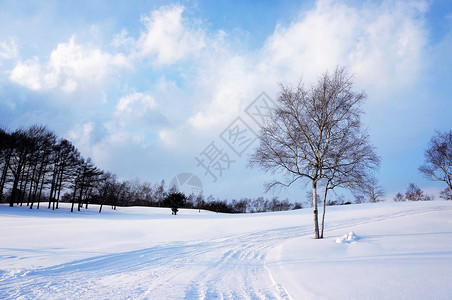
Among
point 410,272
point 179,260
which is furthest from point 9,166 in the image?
point 410,272

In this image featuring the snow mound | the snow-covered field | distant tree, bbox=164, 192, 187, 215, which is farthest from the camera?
distant tree, bbox=164, 192, 187, 215

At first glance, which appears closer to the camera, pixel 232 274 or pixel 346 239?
pixel 232 274

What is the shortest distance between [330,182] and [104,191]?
5097 centimetres

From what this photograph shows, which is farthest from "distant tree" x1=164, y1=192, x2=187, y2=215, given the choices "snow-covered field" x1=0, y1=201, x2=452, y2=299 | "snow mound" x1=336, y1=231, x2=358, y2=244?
Result: "snow mound" x1=336, y1=231, x2=358, y2=244

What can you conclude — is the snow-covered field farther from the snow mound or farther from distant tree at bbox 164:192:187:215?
distant tree at bbox 164:192:187:215

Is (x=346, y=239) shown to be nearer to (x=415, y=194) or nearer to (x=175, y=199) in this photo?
(x=175, y=199)

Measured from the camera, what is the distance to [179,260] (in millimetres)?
7309

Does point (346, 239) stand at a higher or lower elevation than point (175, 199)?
lower

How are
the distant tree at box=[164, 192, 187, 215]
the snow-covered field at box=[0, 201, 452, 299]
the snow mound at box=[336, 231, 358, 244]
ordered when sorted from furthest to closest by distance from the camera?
1. the distant tree at box=[164, 192, 187, 215]
2. the snow mound at box=[336, 231, 358, 244]
3. the snow-covered field at box=[0, 201, 452, 299]

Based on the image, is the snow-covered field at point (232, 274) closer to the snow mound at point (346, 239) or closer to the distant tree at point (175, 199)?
the snow mound at point (346, 239)

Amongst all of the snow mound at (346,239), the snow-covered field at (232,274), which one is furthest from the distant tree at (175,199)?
the snow mound at (346,239)

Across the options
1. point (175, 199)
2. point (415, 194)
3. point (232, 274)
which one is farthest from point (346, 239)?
point (415, 194)

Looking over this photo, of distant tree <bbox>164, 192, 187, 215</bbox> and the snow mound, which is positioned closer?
the snow mound

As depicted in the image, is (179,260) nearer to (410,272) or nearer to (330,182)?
(410,272)
